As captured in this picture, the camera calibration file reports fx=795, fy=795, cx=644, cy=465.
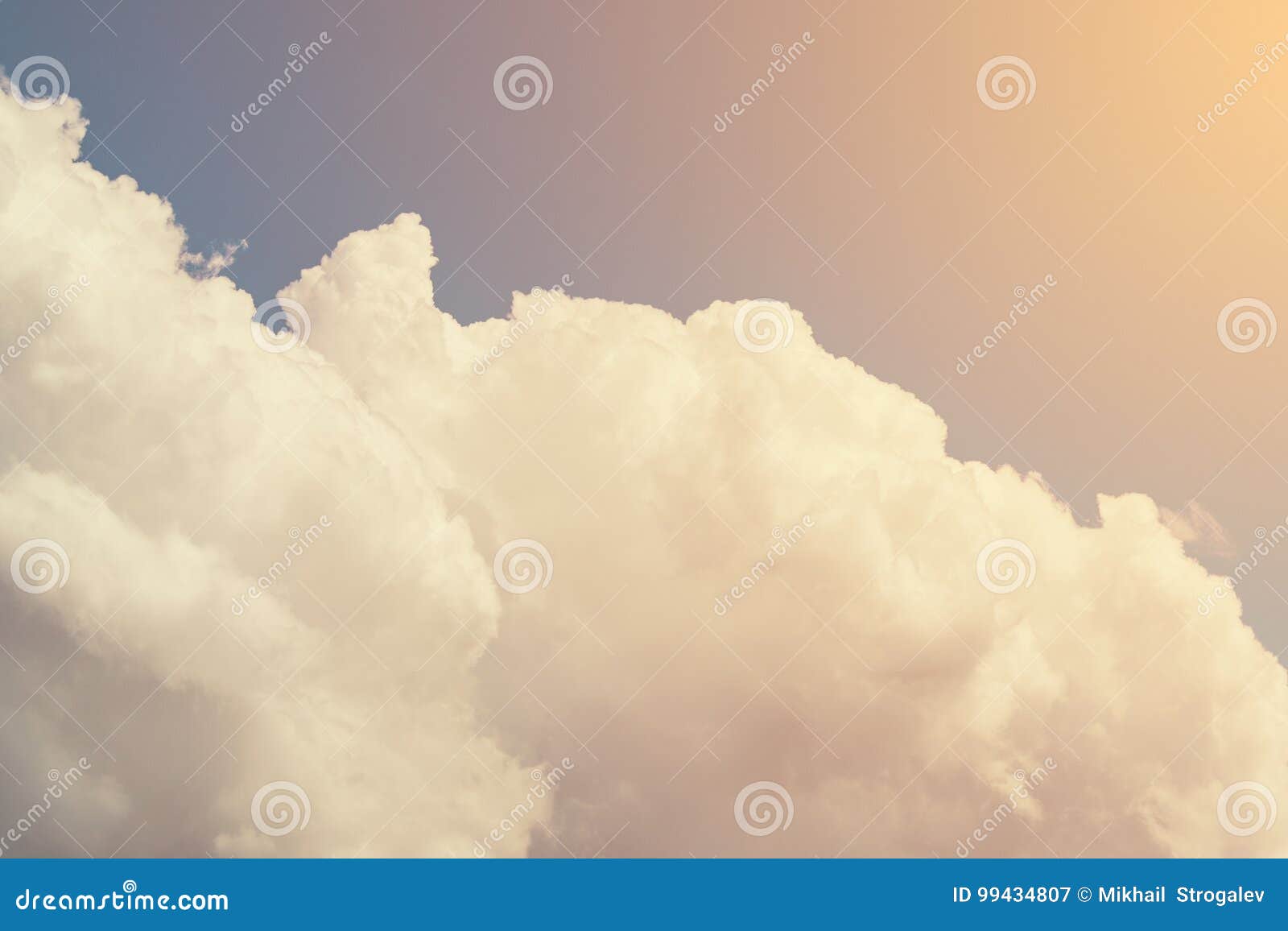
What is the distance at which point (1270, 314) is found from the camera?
129 ft
